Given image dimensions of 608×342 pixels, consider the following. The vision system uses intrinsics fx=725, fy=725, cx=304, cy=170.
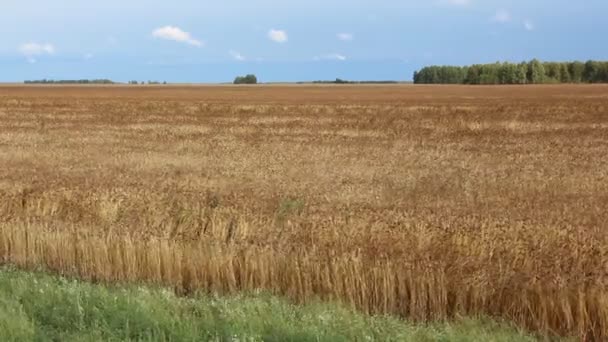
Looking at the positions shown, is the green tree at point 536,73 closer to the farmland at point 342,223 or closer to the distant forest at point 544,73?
the distant forest at point 544,73

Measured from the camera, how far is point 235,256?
8.69 metres

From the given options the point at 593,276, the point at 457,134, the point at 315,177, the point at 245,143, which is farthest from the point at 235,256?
the point at 457,134

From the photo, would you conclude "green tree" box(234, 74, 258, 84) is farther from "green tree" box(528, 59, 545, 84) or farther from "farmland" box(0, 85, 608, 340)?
"farmland" box(0, 85, 608, 340)

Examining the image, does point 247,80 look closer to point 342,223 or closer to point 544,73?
point 544,73

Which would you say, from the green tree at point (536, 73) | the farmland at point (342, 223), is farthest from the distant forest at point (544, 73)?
the farmland at point (342, 223)

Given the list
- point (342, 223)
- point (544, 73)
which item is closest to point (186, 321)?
point (342, 223)

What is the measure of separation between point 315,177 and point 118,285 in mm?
8632

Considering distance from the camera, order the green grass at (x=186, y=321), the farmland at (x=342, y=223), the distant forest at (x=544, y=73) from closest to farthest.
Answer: the green grass at (x=186, y=321) → the farmland at (x=342, y=223) → the distant forest at (x=544, y=73)

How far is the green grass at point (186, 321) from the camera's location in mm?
5914

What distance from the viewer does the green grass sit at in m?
5.91

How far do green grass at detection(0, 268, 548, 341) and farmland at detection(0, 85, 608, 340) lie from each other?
81 centimetres

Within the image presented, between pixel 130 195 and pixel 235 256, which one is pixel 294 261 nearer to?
pixel 235 256

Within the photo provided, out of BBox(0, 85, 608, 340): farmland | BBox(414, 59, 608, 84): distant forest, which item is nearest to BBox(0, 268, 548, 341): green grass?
BBox(0, 85, 608, 340): farmland

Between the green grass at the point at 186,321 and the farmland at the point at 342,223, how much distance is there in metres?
0.81
